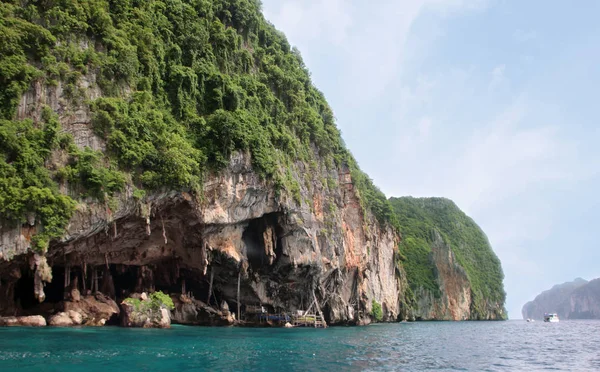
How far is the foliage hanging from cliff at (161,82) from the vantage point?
27.0m

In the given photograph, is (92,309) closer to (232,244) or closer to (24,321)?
(24,321)

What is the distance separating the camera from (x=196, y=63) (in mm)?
37906

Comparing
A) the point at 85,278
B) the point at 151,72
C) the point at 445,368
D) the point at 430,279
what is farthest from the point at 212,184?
the point at 430,279

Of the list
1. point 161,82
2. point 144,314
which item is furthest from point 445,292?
point 161,82

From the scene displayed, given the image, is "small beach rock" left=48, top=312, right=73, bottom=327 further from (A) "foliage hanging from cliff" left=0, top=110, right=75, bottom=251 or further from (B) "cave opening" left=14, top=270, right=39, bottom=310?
(A) "foliage hanging from cliff" left=0, top=110, right=75, bottom=251

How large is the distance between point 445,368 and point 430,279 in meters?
78.6

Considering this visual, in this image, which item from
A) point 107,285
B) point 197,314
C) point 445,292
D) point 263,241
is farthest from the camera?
point 445,292

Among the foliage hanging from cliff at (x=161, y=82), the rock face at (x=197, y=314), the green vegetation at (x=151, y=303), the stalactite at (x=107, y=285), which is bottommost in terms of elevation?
the rock face at (x=197, y=314)

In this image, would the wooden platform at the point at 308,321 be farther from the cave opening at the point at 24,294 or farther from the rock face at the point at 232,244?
the cave opening at the point at 24,294

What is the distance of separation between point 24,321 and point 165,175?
12516 millimetres

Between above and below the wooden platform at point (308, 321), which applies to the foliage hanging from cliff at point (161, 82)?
above

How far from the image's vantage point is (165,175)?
30.2m

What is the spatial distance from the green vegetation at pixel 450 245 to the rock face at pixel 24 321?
6858cm

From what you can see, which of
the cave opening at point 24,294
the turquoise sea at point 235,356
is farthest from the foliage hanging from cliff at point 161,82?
the cave opening at point 24,294
